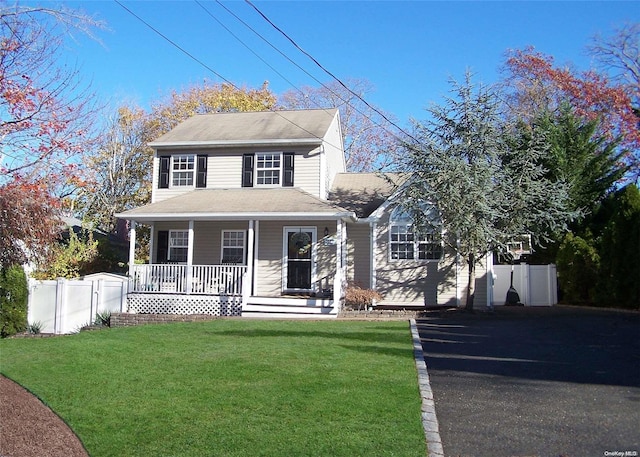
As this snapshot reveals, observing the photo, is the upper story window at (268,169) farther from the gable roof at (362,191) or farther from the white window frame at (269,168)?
the gable roof at (362,191)

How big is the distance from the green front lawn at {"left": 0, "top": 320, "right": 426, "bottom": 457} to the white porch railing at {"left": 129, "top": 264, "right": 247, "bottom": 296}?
6050mm

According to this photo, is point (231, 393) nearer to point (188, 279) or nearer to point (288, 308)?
point (288, 308)

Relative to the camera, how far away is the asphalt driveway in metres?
5.27

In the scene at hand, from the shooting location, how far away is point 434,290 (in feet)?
59.6

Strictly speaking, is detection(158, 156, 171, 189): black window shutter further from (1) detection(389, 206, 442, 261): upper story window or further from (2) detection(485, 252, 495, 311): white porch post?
(2) detection(485, 252, 495, 311): white porch post

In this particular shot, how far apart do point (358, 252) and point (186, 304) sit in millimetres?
5866

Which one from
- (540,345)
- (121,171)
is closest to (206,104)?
(121,171)

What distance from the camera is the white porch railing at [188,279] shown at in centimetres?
1742

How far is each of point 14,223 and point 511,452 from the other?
327 inches

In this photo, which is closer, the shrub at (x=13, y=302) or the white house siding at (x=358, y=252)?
the shrub at (x=13, y=302)

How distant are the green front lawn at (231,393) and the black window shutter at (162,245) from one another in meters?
8.55

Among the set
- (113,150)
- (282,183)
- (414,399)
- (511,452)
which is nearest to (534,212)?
(282,183)

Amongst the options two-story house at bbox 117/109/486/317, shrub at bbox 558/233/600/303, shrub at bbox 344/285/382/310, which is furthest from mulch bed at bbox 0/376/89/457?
shrub at bbox 558/233/600/303

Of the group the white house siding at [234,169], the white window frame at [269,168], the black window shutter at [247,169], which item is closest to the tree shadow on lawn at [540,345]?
the white house siding at [234,169]
